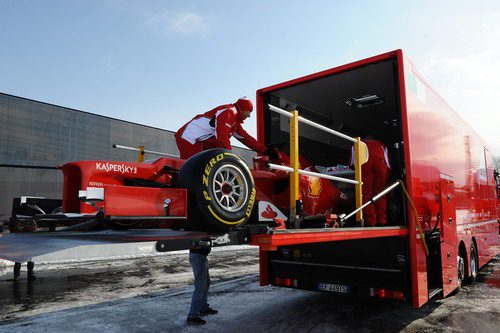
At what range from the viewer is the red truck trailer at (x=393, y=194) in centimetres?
502

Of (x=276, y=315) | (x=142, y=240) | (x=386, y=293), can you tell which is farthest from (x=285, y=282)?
(x=142, y=240)

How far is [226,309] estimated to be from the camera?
5.89 metres

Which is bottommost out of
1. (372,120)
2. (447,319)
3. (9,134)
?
(447,319)

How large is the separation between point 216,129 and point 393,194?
8.94ft

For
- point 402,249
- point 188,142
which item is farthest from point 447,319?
point 188,142

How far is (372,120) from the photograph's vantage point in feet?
25.0

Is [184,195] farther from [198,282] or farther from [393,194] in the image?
[393,194]

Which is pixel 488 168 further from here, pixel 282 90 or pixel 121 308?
pixel 121 308

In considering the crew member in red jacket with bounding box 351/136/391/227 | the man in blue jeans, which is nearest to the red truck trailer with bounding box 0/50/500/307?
the crew member in red jacket with bounding box 351/136/391/227

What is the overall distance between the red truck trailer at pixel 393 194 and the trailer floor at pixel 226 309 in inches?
16.0

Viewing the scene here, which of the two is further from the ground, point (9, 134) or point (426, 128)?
point (9, 134)

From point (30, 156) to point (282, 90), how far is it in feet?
48.9

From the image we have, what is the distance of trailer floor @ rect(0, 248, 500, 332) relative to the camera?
5.07 m

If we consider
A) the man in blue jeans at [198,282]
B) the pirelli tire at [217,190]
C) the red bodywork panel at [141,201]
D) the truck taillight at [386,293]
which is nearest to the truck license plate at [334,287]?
the truck taillight at [386,293]
